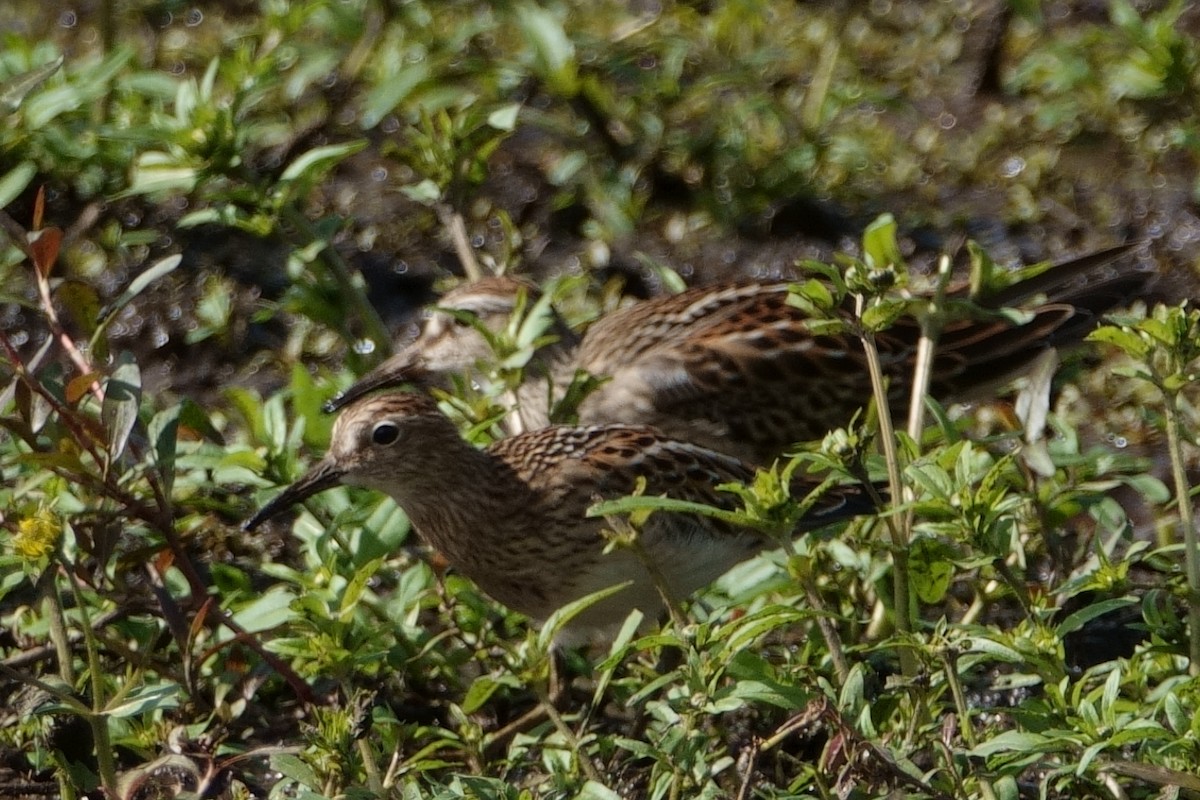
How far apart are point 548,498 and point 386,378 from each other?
1.13 metres

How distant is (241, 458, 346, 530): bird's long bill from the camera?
4.68 metres

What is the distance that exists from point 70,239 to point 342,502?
7.44ft

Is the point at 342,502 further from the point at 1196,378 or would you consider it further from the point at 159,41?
the point at 159,41

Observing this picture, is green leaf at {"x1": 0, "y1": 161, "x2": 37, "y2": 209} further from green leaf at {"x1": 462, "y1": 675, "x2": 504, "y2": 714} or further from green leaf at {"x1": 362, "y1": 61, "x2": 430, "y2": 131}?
green leaf at {"x1": 462, "y1": 675, "x2": 504, "y2": 714}

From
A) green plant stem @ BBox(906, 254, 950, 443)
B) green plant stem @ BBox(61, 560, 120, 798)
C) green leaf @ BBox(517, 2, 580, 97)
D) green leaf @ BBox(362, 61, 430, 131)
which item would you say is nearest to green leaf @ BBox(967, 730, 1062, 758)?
green plant stem @ BBox(906, 254, 950, 443)

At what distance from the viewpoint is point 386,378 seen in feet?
18.9

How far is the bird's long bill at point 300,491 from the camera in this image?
4676 mm

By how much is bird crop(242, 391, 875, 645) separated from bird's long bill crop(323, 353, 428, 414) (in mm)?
479

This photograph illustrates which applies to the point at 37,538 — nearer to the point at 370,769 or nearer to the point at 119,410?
the point at 119,410

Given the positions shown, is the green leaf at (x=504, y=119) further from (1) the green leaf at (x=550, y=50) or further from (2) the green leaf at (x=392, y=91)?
(1) the green leaf at (x=550, y=50)

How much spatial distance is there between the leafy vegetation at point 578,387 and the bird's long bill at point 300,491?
0.28ft

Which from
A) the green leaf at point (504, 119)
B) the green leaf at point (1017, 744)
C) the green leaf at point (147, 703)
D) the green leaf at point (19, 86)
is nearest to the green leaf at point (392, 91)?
the green leaf at point (504, 119)

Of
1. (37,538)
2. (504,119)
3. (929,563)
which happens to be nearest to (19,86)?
(37,538)

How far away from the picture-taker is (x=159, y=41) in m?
8.08
